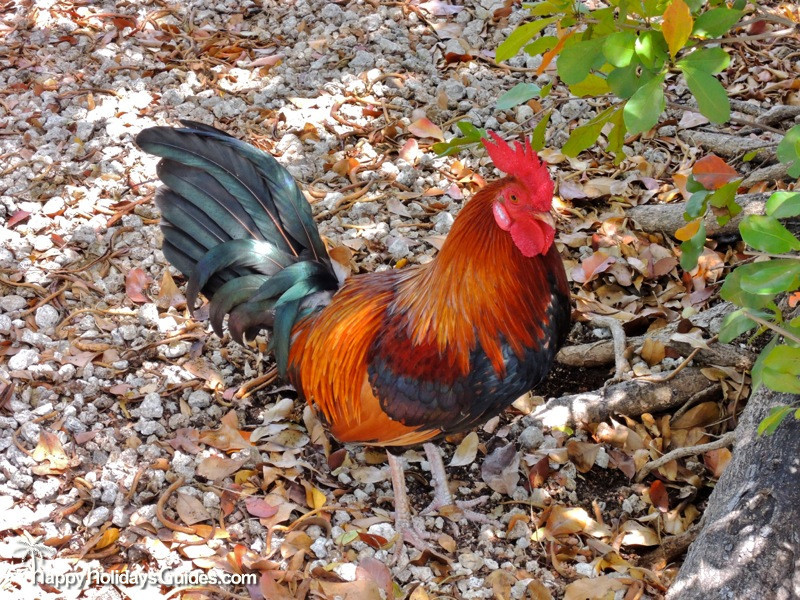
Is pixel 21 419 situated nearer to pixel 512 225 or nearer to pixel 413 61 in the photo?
pixel 512 225

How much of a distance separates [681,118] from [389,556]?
131 inches

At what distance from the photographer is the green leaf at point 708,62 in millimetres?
1865

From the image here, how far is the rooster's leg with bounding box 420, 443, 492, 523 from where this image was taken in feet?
12.0

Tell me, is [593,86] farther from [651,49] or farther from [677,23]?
[677,23]

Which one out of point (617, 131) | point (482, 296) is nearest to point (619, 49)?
point (617, 131)

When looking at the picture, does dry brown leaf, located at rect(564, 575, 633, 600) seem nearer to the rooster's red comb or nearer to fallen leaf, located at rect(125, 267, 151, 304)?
the rooster's red comb

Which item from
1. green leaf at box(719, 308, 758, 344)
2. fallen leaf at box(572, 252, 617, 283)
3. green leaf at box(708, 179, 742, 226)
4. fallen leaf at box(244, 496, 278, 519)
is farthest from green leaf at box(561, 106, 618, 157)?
fallen leaf at box(244, 496, 278, 519)

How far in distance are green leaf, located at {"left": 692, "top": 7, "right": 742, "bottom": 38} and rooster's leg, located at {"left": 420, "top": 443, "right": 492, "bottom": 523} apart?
220 centimetres

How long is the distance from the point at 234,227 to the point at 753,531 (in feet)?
7.82

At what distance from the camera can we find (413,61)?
5426 millimetres

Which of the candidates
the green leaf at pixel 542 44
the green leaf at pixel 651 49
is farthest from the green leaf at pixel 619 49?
the green leaf at pixel 542 44

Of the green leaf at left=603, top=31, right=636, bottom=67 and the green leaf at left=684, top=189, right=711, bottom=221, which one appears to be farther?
the green leaf at left=684, top=189, right=711, bottom=221

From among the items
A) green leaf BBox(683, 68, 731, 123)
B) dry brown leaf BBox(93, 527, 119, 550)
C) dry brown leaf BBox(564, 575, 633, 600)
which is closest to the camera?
green leaf BBox(683, 68, 731, 123)

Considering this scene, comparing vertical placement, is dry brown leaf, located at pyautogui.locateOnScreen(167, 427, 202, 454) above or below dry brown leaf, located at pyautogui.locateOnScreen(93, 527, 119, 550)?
above
